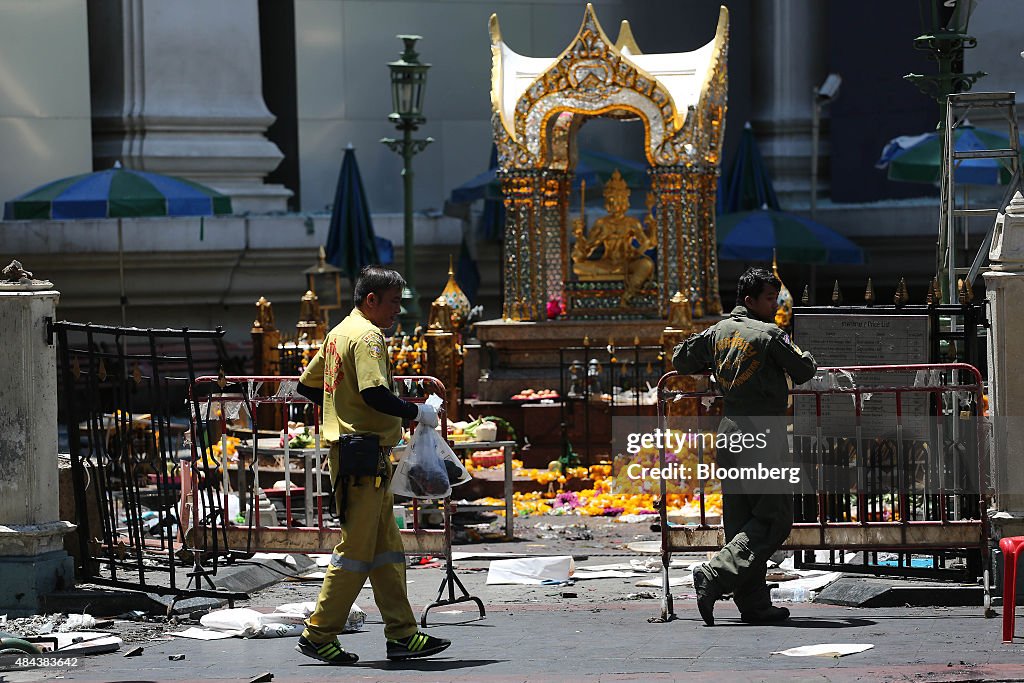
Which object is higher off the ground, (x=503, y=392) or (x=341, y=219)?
(x=341, y=219)

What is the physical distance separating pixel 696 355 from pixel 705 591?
1.10 meters

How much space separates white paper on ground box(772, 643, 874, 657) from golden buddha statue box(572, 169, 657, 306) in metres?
9.70

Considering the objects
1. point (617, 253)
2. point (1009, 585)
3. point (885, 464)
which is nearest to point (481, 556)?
point (885, 464)

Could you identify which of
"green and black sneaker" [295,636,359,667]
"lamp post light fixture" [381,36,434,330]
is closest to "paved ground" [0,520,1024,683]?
"green and black sneaker" [295,636,359,667]

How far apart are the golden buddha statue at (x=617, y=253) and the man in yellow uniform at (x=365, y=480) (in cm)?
953

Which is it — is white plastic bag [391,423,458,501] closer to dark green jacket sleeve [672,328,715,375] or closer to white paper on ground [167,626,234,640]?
white paper on ground [167,626,234,640]

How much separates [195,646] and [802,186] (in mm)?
18347

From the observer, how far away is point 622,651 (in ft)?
25.5

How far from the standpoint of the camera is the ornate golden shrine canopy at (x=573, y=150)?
16.8 m

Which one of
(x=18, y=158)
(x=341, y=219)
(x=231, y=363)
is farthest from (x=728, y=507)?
(x=18, y=158)

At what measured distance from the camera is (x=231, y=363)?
62.5 ft

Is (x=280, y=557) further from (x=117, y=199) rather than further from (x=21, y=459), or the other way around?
(x=117, y=199)

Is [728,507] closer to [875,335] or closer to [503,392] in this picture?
[875,335]

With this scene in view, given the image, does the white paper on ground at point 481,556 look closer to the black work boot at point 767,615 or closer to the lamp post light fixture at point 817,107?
the black work boot at point 767,615
